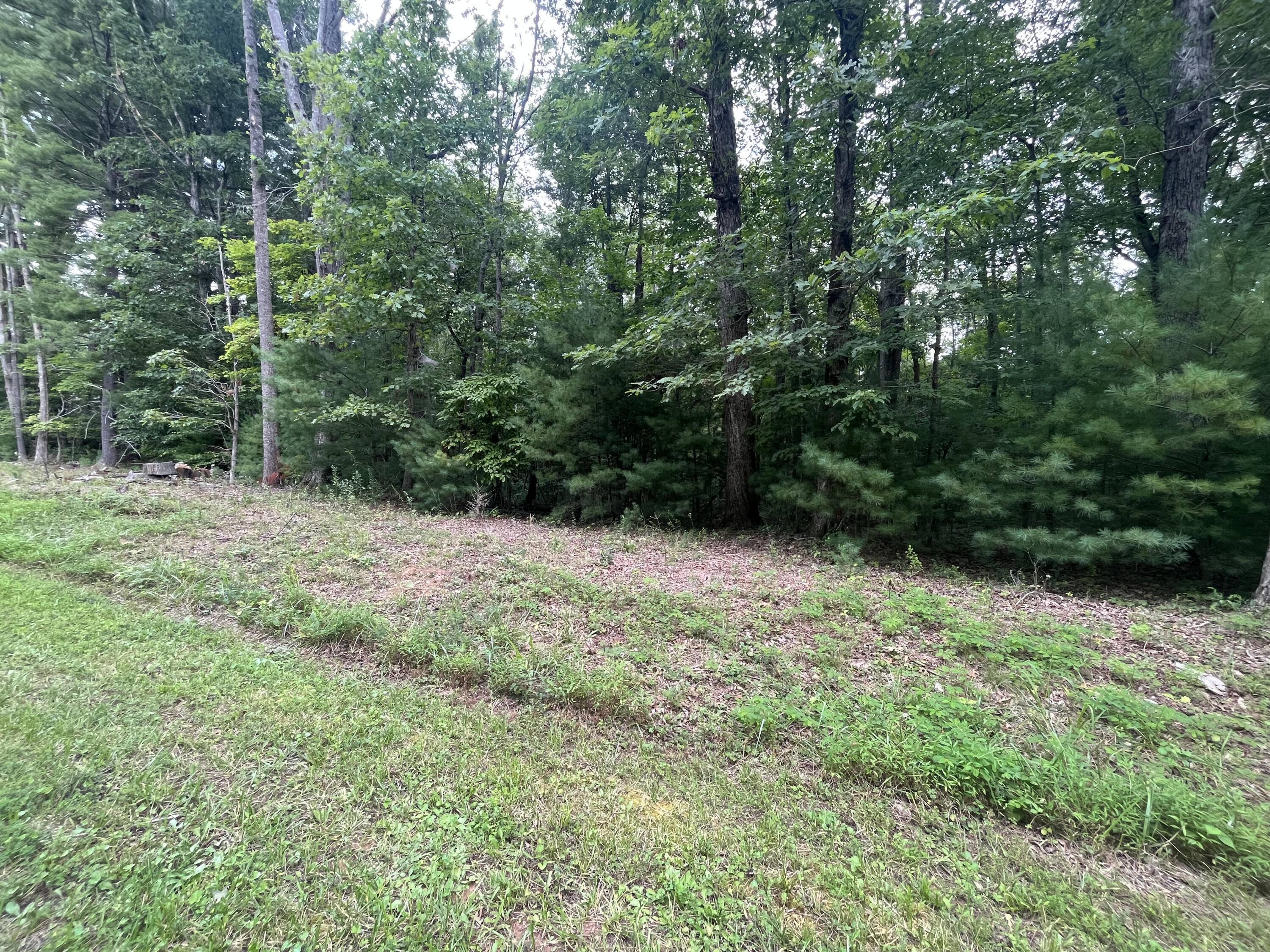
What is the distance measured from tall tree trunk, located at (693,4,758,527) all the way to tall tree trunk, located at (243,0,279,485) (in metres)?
10.7

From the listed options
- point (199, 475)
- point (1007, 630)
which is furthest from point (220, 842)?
point (199, 475)

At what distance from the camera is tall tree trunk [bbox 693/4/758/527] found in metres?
7.06

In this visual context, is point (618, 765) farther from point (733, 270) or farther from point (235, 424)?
point (235, 424)

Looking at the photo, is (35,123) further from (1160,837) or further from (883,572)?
(1160,837)

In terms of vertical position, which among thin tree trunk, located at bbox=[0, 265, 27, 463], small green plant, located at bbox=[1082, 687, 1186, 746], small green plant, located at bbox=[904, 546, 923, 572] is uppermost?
thin tree trunk, located at bbox=[0, 265, 27, 463]

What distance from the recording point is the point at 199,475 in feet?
43.3

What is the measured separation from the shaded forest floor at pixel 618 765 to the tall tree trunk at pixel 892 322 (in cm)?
343

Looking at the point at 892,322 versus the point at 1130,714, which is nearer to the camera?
the point at 1130,714

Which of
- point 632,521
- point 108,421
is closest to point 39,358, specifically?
point 108,421

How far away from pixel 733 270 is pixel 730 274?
7 cm

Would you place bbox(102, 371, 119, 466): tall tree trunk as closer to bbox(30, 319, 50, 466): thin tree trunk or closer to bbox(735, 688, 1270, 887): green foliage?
bbox(30, 319, 50, 466): thin tree trunk

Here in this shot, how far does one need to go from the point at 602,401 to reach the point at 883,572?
17.9 feet

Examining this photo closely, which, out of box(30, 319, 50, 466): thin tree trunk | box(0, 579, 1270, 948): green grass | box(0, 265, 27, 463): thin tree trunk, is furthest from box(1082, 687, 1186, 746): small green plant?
box(0, 265, 27, 463): thin tree trunk

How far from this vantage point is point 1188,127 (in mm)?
5902
